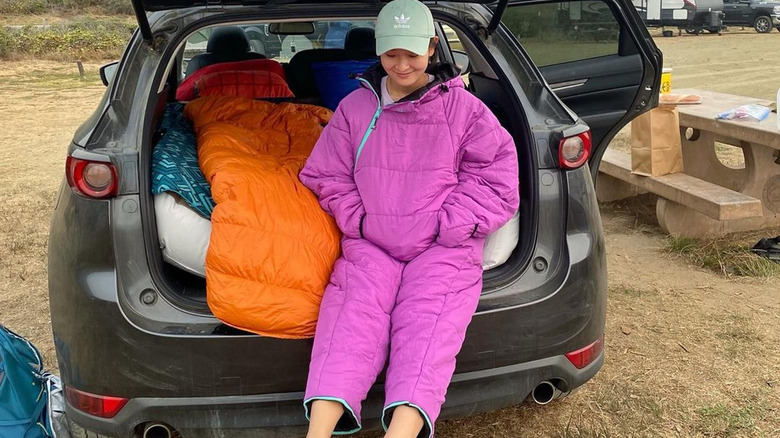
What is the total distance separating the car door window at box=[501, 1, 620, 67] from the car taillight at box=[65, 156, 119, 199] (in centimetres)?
283

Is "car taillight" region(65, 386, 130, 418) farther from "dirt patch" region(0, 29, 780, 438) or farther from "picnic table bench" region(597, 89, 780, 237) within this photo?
"picnic table bench" region(597, 89, 780, 237)

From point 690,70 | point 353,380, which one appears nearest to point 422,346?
point 353,380

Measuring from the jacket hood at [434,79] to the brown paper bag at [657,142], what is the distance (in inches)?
97.8

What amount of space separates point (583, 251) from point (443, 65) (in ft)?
2.34

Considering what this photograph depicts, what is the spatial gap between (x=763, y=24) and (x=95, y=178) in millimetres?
24586

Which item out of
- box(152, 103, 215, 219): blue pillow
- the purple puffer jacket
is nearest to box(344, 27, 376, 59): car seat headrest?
box(152, 103, 215, 219): blue pillow

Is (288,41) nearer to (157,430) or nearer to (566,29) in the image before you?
(566,29)

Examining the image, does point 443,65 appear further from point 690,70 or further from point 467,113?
point 690,70

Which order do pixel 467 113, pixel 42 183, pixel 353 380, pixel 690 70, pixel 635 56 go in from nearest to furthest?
pixel 353 380 < pixel 467 113 < pixel 635 56 < pixel 42 183 < pixel 690 70

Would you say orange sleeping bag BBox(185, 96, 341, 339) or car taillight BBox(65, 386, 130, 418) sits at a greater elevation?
orange sleeping bag BBox(185, 96, 341, 339)

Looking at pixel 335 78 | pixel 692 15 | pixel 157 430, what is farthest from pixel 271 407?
pixel 692 15

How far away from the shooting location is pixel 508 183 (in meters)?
2.24

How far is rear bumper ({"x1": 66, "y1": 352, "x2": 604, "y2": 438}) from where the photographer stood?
6.66ft

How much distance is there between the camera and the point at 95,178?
80.7 inches
